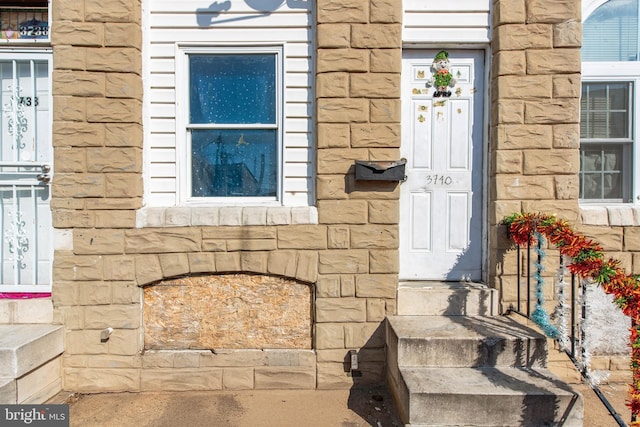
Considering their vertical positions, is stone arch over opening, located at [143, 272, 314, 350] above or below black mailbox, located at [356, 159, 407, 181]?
below

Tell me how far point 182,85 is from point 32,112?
4.96 feet

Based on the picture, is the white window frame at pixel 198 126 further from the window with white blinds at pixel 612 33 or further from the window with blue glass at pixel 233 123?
the window with white blinds at pixel 612 33

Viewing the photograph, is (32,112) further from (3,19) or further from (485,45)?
(485,45)

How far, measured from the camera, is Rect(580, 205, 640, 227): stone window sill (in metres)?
3.92

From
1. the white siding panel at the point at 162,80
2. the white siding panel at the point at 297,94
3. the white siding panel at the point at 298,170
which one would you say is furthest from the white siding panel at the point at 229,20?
the white siding panel at the point at 298,170

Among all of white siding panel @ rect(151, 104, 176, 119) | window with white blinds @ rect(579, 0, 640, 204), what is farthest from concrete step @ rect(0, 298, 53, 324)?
window with white blinds @ rect(579, 0, 640, 204)

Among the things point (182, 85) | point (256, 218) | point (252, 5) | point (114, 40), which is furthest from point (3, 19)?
point (256, 218)

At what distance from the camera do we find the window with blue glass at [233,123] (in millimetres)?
4082

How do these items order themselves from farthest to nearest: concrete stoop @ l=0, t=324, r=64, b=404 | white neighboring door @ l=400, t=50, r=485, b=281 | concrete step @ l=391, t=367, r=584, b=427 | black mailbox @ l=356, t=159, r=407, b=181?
1. white neighboring door @ l=400, t=50, r=485, b=281
2. black mailbox @ l=356, t=159, r=407, b=181
3. concrete stoop @ l=0, t=324, r=64, b=404
4. concrete step @ l=391, t=367, r=584, b=427

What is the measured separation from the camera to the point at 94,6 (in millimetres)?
3812

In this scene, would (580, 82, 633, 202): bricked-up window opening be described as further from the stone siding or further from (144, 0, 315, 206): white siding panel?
(144, 0, 315, 206): white siding panel

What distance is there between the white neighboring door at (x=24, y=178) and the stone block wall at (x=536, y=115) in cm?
452

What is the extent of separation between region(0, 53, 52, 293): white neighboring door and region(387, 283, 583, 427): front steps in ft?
11.7

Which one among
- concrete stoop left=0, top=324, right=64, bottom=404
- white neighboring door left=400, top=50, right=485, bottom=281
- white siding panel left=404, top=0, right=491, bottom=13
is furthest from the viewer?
white neighboring door left=400, top=50, right=485, bottom=281
